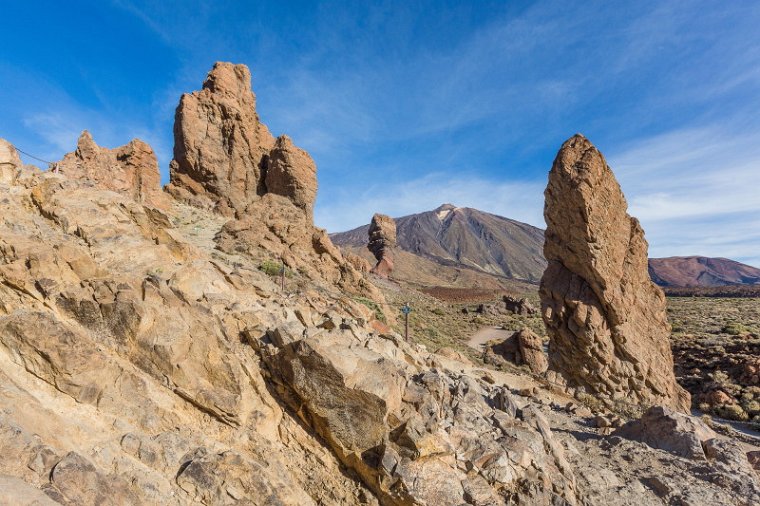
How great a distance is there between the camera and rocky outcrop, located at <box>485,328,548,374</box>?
25.0m

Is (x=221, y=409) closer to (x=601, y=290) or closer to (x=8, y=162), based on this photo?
(x=8, y=162)

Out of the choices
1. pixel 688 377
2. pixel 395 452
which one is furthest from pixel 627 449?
pixel 688 377

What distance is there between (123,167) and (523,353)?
95.4 ft

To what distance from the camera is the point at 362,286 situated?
86.2 feet

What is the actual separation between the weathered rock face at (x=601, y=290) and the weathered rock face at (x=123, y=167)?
2071 centimetres

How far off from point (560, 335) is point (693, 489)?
9.87 metres

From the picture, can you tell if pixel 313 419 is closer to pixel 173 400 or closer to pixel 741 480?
pixel 173 400

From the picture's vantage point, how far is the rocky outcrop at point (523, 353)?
25016 mm

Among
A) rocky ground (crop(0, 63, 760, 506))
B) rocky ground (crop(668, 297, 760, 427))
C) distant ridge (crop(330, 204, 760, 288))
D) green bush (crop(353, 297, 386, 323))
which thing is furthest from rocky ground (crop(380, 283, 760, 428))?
distant ridge (crop(330, 204, 760, 288))

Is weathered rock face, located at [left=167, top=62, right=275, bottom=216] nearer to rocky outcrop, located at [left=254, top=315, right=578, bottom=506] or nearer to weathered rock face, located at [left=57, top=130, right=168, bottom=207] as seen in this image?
weathered rock face, located at [left=57, top=130, right=168, bottom=207]

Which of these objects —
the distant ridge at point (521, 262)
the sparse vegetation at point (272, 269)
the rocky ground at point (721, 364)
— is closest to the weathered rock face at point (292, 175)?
the sparse vegetation at point (272, 269)

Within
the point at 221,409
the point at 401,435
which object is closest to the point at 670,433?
the point at 401,435

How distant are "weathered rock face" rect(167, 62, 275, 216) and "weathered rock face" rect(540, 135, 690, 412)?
2101 centimetres

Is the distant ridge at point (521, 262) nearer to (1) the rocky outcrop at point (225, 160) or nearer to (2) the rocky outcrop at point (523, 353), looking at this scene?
(1) the rocky outcrop at point (225, 160)
